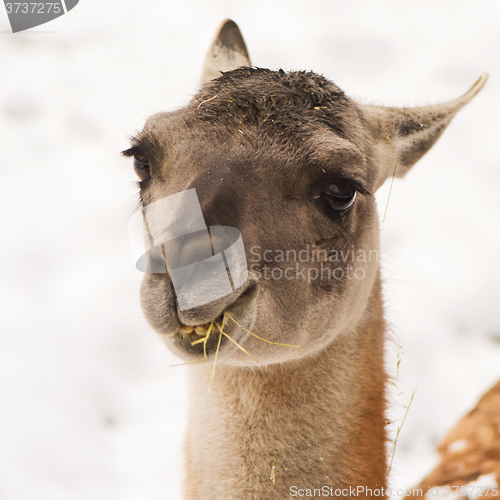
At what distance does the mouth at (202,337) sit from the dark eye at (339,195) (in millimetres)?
798

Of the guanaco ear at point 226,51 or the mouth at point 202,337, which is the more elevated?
the guanaco ear at point 226,51

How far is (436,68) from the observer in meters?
7.44

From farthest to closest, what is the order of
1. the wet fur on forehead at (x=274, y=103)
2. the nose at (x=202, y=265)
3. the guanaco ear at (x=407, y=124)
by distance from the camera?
the guanaco ear at (x=407, y=124) → the wet fur on forehead at (x=274, y=103) → the nose at (x=202, y=265)

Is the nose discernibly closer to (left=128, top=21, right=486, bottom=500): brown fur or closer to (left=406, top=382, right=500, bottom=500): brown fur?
(left=128, top=21, right=486, bottom=500): brown fur

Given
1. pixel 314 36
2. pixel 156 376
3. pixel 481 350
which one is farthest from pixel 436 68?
pixel 156 376

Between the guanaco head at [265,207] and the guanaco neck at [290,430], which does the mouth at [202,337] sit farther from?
the guanaco neck at [290,430]

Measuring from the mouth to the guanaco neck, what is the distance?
19.0 inches

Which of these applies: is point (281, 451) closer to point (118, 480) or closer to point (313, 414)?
point (313, 414)

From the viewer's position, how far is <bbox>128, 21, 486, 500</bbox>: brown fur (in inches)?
91.9

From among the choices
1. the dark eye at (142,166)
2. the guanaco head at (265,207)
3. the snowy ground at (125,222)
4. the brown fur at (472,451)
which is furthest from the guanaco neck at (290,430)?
the dark eye at (142,166)

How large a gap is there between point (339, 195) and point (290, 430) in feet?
4.13

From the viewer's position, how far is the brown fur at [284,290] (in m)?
2.33

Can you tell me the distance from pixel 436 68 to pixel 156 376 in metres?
5.78

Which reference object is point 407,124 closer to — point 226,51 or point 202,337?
point 226,51
